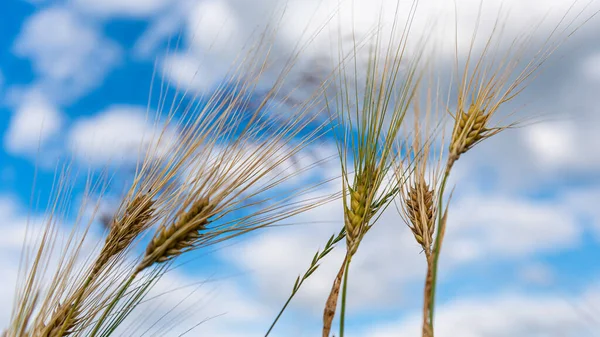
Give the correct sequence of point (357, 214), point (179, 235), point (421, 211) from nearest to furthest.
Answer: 1. point (179, 235)
2. point (357, 214)
3. point (421, 211)

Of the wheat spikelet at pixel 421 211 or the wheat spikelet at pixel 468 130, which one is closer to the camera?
the wheat spikelet at pixel 468 130

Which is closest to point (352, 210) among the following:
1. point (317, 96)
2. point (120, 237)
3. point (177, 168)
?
point (317, 96)

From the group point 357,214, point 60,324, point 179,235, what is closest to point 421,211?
point 357,214

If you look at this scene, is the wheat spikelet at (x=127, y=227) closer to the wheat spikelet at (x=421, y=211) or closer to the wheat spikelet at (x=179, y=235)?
the wheat spikelet at (x=179, y=235)

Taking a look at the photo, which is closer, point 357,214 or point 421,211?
point 357,214

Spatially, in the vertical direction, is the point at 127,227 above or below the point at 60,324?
above

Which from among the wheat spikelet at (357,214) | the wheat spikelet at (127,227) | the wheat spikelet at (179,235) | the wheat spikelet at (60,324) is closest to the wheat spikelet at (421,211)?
the wheat spikelet at (357,214)

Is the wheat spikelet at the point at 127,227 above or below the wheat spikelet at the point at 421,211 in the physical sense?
below

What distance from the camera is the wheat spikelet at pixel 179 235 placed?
1144 millimetres

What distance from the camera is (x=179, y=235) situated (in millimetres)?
1166

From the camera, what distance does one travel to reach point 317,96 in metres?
1.49

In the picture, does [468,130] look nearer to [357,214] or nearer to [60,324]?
[357,214]

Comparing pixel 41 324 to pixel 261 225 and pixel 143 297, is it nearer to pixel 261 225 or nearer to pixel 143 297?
pixel 143 297

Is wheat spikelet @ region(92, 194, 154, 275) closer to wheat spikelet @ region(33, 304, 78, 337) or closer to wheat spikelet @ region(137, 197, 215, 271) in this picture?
wheat spikelet @ region(33, 304, 78, 337)
